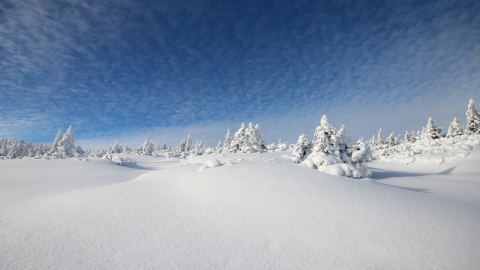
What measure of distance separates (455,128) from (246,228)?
250 ft

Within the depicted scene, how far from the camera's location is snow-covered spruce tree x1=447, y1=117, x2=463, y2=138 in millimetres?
56312

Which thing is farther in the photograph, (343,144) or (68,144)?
(68,144)

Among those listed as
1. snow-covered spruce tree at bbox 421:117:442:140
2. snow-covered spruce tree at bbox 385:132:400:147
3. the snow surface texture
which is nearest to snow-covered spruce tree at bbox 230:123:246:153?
the snow surface texture

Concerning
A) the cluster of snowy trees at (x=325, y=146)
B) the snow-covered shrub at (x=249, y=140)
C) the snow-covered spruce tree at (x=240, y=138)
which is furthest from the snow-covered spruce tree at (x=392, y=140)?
the snow-covered spruce tree at (x=240, y=138)

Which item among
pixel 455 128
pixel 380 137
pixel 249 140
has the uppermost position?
pixel 380 137

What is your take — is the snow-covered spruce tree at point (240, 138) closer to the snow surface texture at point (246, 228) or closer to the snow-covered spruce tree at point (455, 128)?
the snow surface texture at point (246, 228)

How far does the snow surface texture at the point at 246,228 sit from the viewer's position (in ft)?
14.0

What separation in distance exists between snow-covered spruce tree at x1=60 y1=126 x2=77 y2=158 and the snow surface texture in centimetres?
4729

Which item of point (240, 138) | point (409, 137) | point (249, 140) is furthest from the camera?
point (409, 137)

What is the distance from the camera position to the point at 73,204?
7262 millimetres

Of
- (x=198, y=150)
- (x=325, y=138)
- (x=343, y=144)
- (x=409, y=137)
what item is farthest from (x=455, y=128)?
(x=198, y=150)

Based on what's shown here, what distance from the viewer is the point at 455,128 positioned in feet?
188

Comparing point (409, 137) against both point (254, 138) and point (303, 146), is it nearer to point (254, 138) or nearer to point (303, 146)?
point (254, 138)

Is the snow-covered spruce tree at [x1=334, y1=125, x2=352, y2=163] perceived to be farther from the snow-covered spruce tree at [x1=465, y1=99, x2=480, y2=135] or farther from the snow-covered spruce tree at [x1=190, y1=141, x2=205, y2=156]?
the snow-covered spruce tree at [x1=465, y1=99, x2=480, y2=135]
